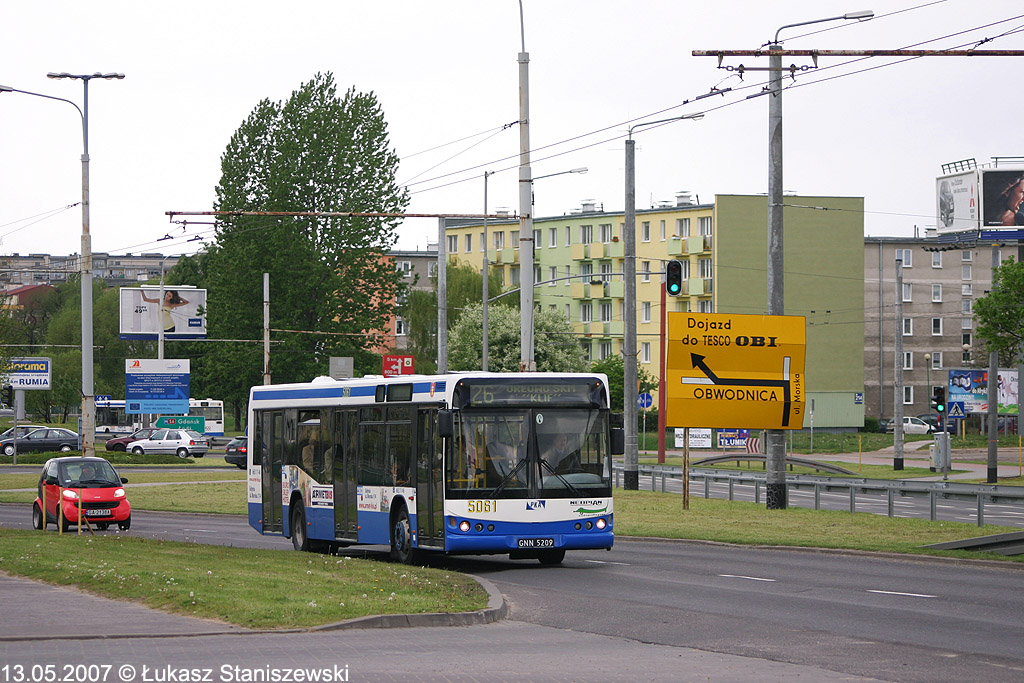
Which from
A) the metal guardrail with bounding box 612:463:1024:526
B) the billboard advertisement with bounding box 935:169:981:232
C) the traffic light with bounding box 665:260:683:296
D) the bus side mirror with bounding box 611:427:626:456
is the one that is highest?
the billboard advertisement with bounding box 935:169:981:232

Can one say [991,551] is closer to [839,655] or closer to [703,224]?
[839,655]

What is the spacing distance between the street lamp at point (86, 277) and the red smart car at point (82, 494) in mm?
6615

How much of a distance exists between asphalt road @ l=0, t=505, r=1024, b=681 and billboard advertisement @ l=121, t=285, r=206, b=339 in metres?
69.9

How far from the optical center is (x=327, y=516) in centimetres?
2322

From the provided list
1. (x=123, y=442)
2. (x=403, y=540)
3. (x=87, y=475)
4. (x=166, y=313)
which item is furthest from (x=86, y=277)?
(x=166, y=313)

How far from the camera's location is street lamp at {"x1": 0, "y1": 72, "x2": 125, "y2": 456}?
37.6 metres

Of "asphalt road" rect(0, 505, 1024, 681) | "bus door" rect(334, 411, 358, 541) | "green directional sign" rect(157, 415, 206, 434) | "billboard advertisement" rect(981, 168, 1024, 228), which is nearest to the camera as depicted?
"asphalt road" rect(0, 505, 1024, 681)

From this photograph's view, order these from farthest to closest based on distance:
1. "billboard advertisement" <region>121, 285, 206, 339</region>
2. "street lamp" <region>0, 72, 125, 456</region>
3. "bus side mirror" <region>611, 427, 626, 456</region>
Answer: "billboard advertisement" <region>121, 285, 206, 339</region>
"street lamp" <region>0, 72, 125, 456</region>
"bus side mirror" <region>611, 427, 626, 456</region>

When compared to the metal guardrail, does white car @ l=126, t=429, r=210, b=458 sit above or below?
A: below

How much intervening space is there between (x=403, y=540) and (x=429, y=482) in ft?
4.18

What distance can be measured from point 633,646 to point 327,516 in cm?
1138

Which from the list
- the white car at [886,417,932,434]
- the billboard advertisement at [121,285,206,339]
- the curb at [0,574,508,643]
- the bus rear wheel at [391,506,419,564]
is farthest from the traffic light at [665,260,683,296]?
the white car at [886,417,932,434]

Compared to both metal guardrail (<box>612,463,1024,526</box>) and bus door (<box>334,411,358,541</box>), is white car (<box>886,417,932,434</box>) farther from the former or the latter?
bus door (<box>334,411,358,541</box>)

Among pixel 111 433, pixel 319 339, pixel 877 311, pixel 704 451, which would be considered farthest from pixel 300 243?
pixel 877 311
